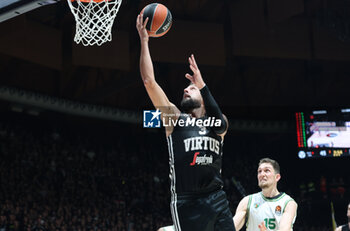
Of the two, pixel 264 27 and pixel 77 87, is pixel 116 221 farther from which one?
pixel 264 27

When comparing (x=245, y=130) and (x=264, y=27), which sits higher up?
(x=264, y=27)

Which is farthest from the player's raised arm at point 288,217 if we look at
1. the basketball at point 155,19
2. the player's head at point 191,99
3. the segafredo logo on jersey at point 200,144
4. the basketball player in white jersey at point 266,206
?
the basketball at point 155,19

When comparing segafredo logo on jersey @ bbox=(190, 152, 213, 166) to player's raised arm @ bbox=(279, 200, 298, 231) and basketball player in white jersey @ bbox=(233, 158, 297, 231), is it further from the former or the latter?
basketball player in white jersey @ bbox=(233, 158, 297, 231)

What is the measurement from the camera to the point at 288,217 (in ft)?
15.8

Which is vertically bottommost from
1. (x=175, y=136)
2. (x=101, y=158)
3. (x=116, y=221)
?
(x=116, y=221)

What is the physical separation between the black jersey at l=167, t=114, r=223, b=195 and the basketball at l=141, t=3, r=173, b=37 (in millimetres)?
1317

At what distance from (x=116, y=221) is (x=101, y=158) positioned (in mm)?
3185

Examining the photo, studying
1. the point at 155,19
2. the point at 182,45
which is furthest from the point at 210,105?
the point at 182,45

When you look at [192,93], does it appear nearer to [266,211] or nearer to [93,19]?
[266,211]

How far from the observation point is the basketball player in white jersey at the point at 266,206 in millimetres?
5117

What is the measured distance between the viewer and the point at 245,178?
67.6 feet

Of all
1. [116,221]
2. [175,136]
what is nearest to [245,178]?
[116,221]

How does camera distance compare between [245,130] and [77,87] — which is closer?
[77,87]

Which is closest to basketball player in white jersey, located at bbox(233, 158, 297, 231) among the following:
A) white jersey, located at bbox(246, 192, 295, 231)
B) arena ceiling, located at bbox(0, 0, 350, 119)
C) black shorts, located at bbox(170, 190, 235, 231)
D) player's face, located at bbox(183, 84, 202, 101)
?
white jersey, located at bbox(246, 192, 295, 231)
